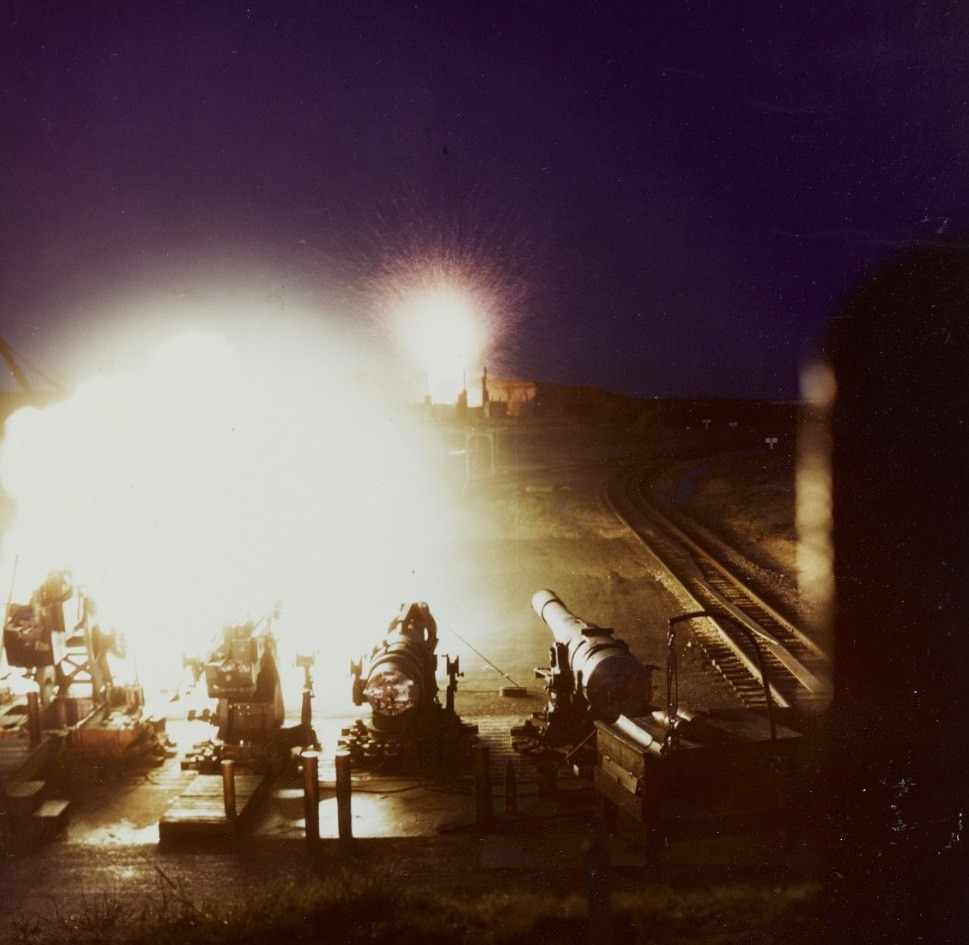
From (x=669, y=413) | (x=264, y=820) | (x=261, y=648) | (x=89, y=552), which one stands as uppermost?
(x=669, y=413)

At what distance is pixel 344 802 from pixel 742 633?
11744 mm

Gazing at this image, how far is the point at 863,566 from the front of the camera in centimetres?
1593

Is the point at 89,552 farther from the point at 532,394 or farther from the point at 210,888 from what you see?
the point at 532,394

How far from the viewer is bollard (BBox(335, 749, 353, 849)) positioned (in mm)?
10180

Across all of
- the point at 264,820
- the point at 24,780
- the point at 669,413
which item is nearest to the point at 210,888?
the point at 264,820

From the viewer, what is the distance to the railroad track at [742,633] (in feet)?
51.1

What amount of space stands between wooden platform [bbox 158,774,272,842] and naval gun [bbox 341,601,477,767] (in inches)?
71.2

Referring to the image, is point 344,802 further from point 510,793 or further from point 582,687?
point 582,687

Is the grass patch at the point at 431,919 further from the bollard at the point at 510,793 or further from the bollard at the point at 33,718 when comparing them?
the bollard at the point at 33,718

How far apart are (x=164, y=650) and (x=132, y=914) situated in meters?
11.9

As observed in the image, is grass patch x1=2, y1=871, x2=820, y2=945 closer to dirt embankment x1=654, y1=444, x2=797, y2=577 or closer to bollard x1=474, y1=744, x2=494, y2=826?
bollard x1=474, y1=744, x2=494, y2=826

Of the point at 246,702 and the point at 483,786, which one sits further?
the point at 246,702

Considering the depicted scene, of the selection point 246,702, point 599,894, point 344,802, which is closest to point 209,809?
point 344,802

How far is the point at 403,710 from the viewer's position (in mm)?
12141
